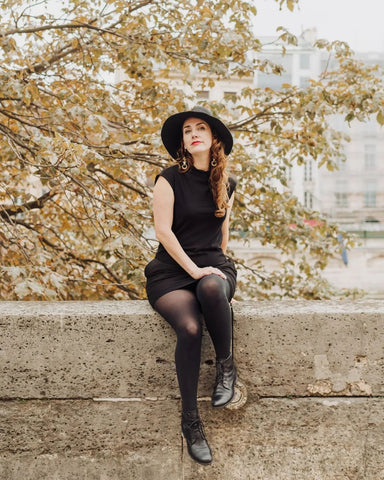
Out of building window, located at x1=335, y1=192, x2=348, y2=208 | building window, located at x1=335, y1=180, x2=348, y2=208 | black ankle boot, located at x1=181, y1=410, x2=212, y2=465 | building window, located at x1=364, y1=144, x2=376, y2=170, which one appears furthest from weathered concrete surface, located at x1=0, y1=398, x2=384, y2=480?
building window, located at x1=364, y1=144, x2=376, y2=170

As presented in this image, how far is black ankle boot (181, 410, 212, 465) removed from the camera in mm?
2495

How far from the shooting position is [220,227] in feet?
9.75

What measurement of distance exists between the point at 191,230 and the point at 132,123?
12.2 feet

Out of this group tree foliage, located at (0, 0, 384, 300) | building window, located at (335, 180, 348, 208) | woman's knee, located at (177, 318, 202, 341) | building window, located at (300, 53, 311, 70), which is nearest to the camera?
woman's knee, located at (177, 318, 202, 341)

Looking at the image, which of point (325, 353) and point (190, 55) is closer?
point (325, 353)

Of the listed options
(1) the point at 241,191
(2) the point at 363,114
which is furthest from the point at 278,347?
(1) the point at 241,191

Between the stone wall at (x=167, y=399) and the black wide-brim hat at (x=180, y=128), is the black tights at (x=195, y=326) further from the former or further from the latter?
the black wide-brim hat at (x=180, y=128)

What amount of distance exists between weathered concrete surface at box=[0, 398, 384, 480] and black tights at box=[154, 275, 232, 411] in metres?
0.28

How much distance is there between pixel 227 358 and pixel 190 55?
4.07m

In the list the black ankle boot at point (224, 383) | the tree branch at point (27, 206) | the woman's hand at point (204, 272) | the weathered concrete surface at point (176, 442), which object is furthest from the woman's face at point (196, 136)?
the tree branch at point (27, 206)

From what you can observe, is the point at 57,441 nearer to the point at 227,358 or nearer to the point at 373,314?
the point at 227,358

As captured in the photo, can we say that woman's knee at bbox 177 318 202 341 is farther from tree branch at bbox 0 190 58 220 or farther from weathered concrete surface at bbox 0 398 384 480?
tree branch at bbox 0 190 58 220

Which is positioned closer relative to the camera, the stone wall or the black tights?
the black tights

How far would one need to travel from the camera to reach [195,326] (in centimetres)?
246
